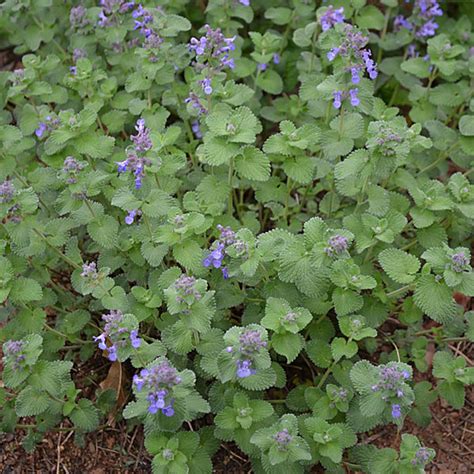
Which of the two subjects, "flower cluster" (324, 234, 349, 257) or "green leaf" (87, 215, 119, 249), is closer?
"flower cluster" (324, 234, 349, 257)

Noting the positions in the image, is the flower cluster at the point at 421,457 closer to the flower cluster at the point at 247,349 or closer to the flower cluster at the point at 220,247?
the flower cluster at the point at 247,349

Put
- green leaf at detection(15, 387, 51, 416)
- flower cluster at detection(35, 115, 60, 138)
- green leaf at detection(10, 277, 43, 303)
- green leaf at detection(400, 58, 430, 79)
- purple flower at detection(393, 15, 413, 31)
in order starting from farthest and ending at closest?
1. purple flower at detection(393, 15, 413, 31)
2. green leaf at detection(400, 58, 430, 79)
3. flower cluster at detection(35, 115, 60, 138)
4. green leaf at detection(10, 277, 43, 303)
5. green leaf at detection(15, 387, 51, 416)

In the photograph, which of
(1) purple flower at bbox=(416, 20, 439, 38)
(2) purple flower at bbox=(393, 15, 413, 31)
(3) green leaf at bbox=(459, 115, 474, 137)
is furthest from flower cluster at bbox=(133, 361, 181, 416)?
(2) purple flower at bbox=(393, 15, 413, 31)

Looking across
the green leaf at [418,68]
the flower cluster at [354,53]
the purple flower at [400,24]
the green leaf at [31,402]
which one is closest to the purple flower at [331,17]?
the green leaf at [418,68]

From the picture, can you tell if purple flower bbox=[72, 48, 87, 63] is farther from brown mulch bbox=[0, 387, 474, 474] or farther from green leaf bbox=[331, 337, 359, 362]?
green leaf bbox=[331, 337, 359, 362]

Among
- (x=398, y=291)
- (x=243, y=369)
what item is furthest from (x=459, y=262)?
(x=243, y=369)
